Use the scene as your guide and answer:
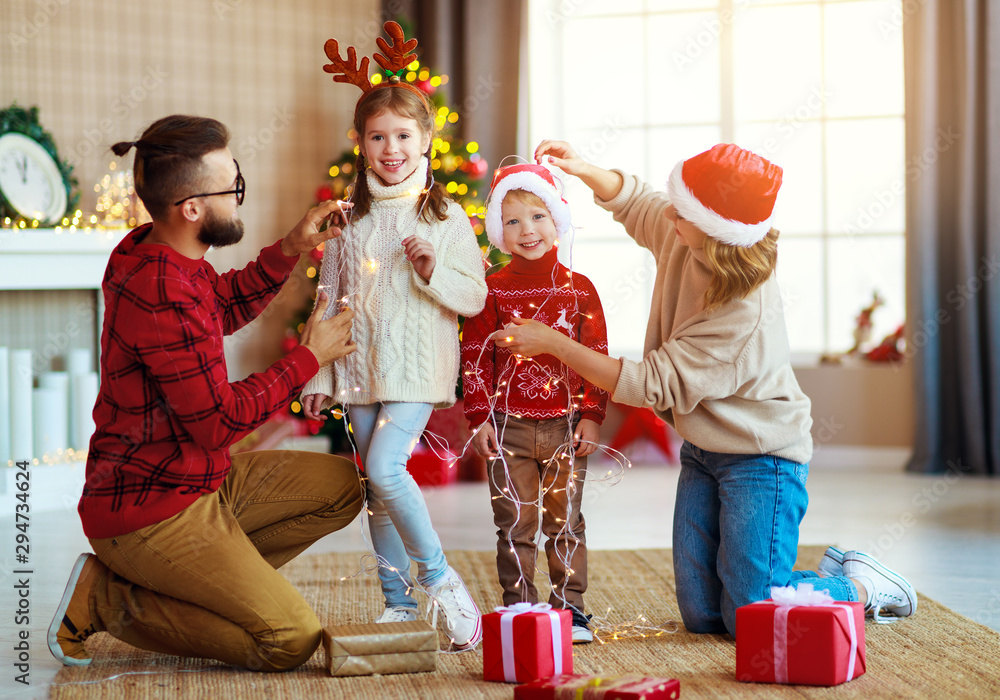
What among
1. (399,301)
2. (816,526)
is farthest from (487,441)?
(816,526)

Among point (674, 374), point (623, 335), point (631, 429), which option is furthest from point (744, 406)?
point (623, 335)

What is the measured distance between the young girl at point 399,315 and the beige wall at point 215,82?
8.51 feet

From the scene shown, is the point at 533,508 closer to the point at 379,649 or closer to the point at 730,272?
the point at 379,649

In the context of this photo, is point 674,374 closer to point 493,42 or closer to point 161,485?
point 161,485

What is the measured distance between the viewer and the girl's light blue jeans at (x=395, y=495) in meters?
2.01

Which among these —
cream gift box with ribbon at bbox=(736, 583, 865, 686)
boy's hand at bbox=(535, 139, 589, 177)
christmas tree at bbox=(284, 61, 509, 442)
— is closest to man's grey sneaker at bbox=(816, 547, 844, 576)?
cream gift box with ribbon at bbox=(736, 583, 865, 686)

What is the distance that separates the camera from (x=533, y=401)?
2162 mm

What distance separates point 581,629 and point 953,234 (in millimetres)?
3099

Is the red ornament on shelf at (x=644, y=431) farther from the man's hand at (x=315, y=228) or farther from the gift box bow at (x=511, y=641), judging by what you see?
the gift box bow at (x=511, y=641)

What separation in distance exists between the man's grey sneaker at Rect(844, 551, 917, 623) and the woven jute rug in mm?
38

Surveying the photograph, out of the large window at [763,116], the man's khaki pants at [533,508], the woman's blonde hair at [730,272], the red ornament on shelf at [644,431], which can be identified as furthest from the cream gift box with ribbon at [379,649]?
the large window at [763,116]

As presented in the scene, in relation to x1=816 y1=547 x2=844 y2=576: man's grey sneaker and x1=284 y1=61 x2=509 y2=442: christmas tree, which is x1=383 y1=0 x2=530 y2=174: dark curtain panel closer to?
x1=284 y1=61 x2=509 y2=442: christmas tree

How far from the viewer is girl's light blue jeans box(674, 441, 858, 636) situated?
2076 mm

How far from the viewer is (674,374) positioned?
203 centimetres
